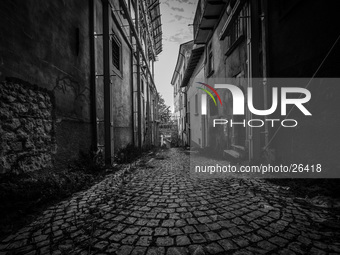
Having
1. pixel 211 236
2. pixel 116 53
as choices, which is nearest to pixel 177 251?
pixel 211 236

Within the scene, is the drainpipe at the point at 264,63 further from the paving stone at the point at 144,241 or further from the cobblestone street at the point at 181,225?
the paving stone at the point at 144,241

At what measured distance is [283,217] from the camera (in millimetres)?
2035

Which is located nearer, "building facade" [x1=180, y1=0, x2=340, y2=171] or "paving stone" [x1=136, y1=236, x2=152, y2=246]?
"paving stone" [x1=136, y1=236, x2=152, y2=246]

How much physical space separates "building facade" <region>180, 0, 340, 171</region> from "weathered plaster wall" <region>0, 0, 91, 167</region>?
172 inches

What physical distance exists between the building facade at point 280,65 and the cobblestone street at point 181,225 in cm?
124

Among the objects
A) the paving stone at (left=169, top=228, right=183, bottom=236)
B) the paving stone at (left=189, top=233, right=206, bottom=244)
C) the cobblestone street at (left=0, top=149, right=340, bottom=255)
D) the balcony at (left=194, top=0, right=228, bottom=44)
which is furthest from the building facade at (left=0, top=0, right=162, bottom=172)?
the balcony at (left=194, top=0, right=228, bottom=44)

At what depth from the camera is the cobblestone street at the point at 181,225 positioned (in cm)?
155

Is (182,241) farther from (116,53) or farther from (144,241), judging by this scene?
(116,53)

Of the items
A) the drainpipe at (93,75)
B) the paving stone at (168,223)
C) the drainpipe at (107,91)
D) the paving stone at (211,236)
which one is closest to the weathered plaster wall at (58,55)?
the drainpipe at (93,75)

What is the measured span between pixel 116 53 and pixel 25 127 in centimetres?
543

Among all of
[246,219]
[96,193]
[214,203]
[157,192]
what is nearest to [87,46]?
[96,193]

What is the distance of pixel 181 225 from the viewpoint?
6.32ft

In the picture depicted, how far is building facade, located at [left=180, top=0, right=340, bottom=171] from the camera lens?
288 cm

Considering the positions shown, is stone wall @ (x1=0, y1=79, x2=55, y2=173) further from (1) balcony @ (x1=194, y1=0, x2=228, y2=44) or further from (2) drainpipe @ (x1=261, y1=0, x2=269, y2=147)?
(1) balcony @ (x1=194, y1=0, x2=228, y2=44)
